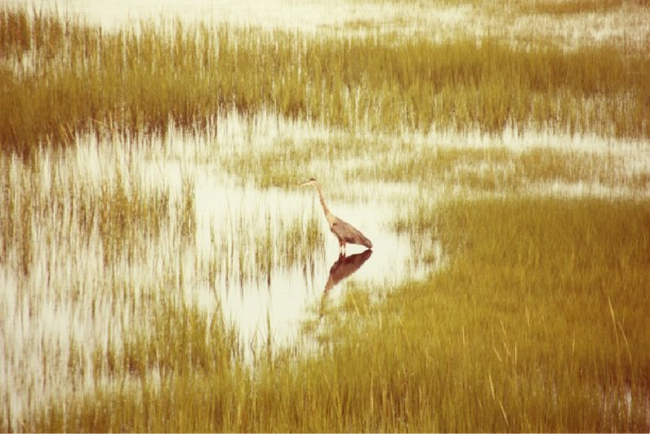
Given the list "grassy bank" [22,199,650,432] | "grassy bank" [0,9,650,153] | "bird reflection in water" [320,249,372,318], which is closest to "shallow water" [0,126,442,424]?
"bird reflection in water" [320,249,372,318]

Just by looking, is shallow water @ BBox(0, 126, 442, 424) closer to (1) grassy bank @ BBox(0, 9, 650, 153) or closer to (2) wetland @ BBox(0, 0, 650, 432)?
(2) wetland @ BBox(0, 0, 650, 432)

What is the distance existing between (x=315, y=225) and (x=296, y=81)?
321 centimetres

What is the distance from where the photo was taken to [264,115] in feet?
25.4

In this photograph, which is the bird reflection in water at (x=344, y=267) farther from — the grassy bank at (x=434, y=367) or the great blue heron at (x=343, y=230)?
the grassy bank at (x=434, y=367)

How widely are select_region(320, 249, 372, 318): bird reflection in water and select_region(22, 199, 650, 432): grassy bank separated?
0.85 ft

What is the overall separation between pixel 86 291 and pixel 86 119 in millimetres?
3017

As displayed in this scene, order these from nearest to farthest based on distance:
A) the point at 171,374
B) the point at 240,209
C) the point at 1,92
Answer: the point at 171,374, the point at 240,209, the point at 1,92

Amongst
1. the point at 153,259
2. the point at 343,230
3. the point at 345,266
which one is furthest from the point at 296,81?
the point at 153,259

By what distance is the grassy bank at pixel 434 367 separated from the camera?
3.21m

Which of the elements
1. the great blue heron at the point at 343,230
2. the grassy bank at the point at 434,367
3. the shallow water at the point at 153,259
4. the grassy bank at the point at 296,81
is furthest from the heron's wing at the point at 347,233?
the grassy bank at the point at 296,81

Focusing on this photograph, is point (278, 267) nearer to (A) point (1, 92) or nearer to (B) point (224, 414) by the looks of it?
(B) point (224, 414)

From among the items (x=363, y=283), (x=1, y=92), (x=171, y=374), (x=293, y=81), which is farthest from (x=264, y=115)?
(x=171, y=374)

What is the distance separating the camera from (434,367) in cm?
354

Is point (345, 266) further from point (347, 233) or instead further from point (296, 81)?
point (296, 81)
